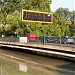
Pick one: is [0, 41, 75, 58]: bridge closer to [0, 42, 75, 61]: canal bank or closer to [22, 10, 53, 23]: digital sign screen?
[0, 42, 75, 61]: canal bank

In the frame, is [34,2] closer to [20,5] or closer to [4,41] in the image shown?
[20,5]

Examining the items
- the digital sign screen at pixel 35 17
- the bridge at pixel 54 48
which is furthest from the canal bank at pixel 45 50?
the digital sign screen at pixel 35 17

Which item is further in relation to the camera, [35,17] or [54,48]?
[35,17]

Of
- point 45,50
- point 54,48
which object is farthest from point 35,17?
point 54,48

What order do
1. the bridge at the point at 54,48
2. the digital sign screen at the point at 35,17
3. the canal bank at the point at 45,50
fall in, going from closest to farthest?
the bridge at the point at 54,48, the canal bank at the point at 45,50, the digital sign screen at the point at 35,17

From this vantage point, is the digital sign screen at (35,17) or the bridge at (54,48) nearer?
the bridge at (54,48)

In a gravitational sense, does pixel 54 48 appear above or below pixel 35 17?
below

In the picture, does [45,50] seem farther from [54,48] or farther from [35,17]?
[35,17]

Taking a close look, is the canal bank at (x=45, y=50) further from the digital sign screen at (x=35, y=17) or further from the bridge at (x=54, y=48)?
the digital sign screen at (x=35, y=17)

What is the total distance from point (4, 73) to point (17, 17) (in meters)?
33.0

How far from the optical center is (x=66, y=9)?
98188 mm

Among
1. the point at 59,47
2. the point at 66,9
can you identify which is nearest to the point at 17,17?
the point at 59,47

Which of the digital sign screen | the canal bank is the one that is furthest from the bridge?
the digital sign screen

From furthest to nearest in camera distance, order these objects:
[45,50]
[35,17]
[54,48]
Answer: [35,17] < [45,50] < [54,48]
